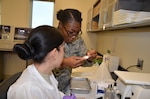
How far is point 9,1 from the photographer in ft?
13.5

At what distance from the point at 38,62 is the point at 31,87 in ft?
0.60

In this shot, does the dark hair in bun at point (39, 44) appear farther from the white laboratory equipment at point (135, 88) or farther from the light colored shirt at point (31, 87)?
the white laboratory equipment at point (135, 88)

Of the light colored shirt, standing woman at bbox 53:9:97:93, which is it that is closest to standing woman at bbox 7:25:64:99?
the light colored shirt

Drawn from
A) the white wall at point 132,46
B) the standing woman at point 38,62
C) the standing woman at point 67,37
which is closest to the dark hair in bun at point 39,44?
the standing woman at point 38,62

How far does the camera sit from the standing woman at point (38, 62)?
0.92m

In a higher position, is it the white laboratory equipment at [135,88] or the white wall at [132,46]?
the white wall at [132,46]

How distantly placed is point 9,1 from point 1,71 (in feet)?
5.55

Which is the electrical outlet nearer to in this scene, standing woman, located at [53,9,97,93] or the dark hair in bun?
standing woman, located at [53,9,97,93]

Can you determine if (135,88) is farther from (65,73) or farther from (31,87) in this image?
(65,73)

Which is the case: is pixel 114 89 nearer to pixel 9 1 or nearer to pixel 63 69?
pixel 63 69

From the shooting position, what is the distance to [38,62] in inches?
41.3

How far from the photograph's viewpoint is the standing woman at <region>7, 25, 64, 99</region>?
0.92m

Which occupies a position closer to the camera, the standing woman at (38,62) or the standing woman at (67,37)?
the standing woman at (38,62)

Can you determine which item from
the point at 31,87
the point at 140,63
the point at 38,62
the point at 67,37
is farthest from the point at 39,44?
the point at 140,63
